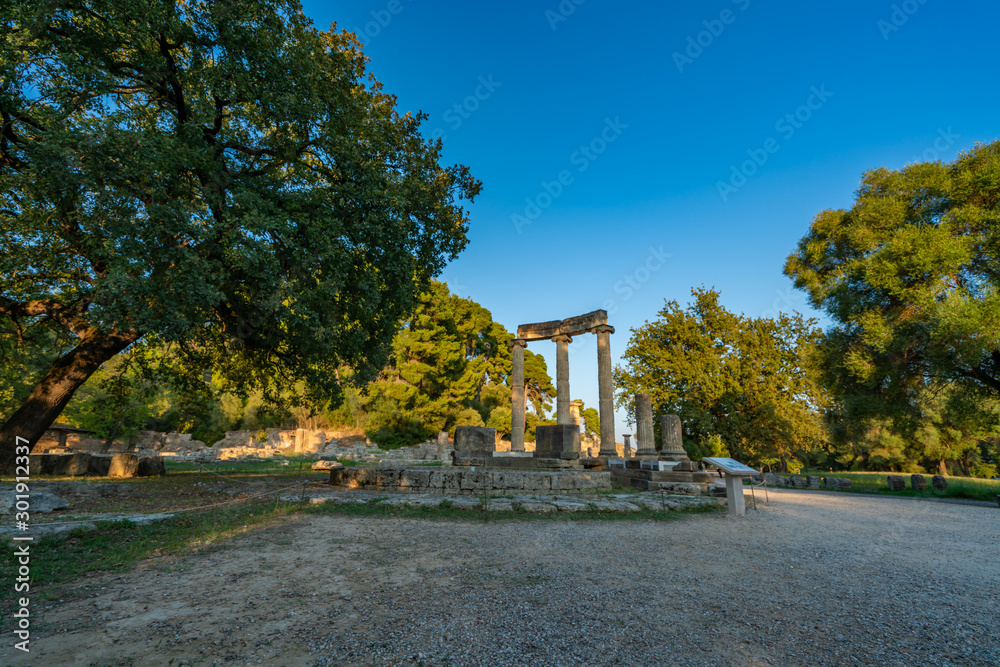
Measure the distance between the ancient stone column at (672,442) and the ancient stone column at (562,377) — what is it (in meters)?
6.09

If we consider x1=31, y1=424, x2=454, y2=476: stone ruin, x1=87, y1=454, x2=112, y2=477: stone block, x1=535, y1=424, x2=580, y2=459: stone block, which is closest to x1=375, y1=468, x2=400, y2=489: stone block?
x1=535, y1=424, x2=580, y2=459: stone block

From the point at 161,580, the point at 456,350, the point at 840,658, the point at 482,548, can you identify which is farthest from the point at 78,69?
the point at 456,350

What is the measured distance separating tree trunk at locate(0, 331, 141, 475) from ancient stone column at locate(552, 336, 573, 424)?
17694mm

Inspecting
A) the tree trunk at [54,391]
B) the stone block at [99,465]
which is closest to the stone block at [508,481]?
the tree trunk at [54,391]

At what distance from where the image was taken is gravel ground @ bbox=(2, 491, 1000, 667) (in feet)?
9.69

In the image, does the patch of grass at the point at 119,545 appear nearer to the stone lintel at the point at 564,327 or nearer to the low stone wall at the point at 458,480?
the low stone wall at the point at 458,480

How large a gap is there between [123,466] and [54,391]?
5061 millimetres

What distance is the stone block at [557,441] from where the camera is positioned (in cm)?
1529

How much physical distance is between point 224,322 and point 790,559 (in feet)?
38.9

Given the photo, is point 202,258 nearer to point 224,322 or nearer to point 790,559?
point 224,322

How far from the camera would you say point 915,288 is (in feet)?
48.5

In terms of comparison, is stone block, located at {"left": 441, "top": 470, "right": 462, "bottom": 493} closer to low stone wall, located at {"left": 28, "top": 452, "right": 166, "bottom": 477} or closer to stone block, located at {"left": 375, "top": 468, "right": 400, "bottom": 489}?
stone block, located at {"left": 375, "top": 468, "right": 400, "bottom": 489}

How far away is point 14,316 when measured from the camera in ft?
33.5

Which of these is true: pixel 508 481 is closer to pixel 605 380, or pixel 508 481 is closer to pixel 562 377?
pixel 605 380
